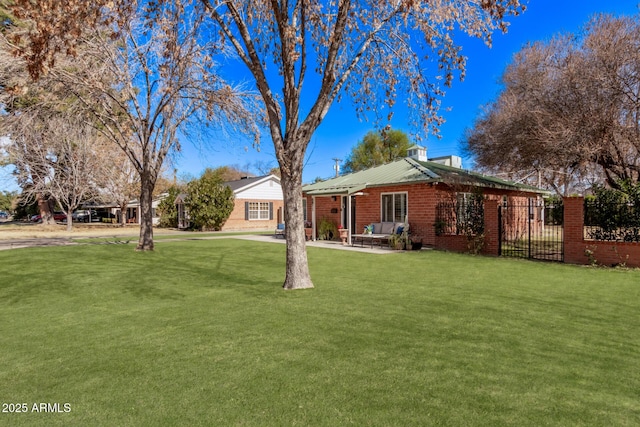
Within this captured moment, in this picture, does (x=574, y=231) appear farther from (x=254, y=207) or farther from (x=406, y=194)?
(x=254, y=207)

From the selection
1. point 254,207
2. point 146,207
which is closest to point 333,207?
point 146,207

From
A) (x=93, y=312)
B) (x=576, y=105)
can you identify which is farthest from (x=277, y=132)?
(x=576, y=105)

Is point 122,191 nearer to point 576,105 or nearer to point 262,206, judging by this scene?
point 262,206

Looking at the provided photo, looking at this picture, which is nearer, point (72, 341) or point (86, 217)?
point (72, 341)

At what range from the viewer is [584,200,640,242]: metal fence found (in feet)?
32.5

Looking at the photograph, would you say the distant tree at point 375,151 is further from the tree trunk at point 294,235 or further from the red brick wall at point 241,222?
the tree trunk at point 294,235

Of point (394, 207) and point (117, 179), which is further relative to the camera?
point (117, 179)

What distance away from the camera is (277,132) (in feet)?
24.5

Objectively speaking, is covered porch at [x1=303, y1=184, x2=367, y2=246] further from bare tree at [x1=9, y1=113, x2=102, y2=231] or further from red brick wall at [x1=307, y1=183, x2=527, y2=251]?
bare tree at [x1=9, y1=113, x2=102, y2=231]

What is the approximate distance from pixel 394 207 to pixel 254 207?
19.5 m

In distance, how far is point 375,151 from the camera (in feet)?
163

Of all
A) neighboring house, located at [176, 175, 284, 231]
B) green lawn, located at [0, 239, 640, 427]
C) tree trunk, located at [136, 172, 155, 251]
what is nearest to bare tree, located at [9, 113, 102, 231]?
neighboring house, located at [176, 175, 284, 231]

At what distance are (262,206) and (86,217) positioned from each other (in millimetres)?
38062

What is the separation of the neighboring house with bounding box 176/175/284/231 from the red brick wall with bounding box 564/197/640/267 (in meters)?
24.7
